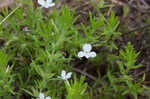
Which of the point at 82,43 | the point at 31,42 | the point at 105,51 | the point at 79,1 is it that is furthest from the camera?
the point at 79,1

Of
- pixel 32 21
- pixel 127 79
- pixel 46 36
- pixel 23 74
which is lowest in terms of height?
pixel 127 79

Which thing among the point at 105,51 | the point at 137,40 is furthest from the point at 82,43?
the point at 137,40

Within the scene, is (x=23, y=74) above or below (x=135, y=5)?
below

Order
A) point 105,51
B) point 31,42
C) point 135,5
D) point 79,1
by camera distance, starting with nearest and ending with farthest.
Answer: point 31,42
point 105,51
point 79,1
point 135,5

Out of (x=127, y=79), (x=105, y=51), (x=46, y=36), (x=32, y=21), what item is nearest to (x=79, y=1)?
(x=105, y=51)

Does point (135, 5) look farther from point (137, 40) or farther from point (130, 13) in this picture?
point (137, 40)

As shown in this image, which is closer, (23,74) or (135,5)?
(23,74)

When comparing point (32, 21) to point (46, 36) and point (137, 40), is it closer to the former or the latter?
point (46, 36)
